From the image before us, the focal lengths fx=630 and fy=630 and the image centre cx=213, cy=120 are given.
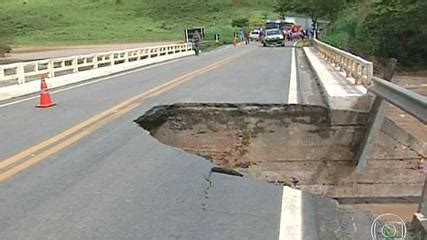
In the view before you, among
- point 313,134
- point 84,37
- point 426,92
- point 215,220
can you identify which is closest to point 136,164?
point 215,220

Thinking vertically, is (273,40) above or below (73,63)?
below

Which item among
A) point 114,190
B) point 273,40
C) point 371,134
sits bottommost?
point 273,40

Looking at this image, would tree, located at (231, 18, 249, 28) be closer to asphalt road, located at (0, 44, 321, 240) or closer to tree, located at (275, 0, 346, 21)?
tree, located at (275, 0, 346, 21)

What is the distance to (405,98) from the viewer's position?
8.05 meters

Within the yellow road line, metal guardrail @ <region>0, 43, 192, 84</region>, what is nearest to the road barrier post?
the yellow road line

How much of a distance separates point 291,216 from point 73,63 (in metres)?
20.0

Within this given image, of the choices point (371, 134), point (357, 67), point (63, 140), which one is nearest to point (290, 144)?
point (371, 134)

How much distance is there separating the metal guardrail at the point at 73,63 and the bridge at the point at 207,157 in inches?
11.8

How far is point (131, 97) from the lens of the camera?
50.7 feet

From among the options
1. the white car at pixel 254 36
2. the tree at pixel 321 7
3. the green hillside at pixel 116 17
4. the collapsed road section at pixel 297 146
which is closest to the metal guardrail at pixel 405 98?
the collapsed road section at pixel 297 146

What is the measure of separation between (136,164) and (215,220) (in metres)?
2.42

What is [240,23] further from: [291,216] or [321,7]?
[291,216]

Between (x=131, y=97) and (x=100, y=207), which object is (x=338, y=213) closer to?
(x=100, y=207)

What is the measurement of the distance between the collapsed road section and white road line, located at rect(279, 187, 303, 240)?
523 centimetres
